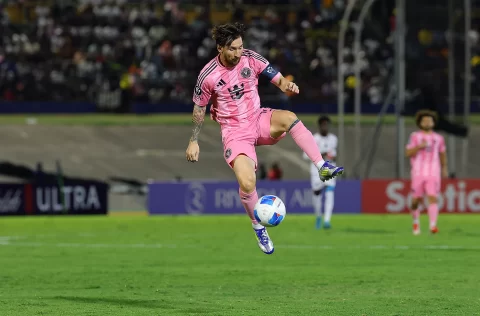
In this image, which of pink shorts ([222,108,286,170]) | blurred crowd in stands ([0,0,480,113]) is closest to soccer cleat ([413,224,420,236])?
pink shorts ([222,108,286,170])

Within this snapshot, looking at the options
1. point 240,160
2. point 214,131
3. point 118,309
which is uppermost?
point 214,131

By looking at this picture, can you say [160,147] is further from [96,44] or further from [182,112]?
[96,44]

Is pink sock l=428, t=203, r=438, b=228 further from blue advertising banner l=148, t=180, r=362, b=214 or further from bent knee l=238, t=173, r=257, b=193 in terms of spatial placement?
blue advertising banner l=148, t=180, r=362, b=214

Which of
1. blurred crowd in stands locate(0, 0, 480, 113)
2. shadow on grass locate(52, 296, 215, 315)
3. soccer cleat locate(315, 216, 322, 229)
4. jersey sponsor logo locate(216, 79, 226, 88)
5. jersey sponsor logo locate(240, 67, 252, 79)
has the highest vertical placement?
blurred crowd in stands locate(0, 0, 480, 113)

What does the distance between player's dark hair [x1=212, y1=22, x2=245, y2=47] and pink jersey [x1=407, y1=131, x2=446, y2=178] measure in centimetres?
1020

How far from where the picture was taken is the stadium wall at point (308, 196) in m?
32.8

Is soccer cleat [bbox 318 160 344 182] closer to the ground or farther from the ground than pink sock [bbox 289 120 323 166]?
closer to the ground

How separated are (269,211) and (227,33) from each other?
1953 millimetres

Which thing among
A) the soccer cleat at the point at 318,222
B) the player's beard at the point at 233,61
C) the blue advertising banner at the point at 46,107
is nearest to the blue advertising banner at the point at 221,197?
the soccer cleat at the point at 318,222

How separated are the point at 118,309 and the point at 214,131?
1309 inches

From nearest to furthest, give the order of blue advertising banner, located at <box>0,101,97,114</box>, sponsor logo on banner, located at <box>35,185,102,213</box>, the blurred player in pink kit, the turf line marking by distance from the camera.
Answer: the turf line marking < the blurred player in pink kit < sponsor logo on banner, located at <box>35,185,102,213</box> < blue advertising banner, located at <box>0,101,97,114</box>

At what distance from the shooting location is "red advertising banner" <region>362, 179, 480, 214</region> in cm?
3272

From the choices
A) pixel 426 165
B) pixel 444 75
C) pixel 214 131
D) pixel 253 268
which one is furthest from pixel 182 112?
pixel 253 268

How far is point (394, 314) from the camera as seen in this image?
1047 centimetres
